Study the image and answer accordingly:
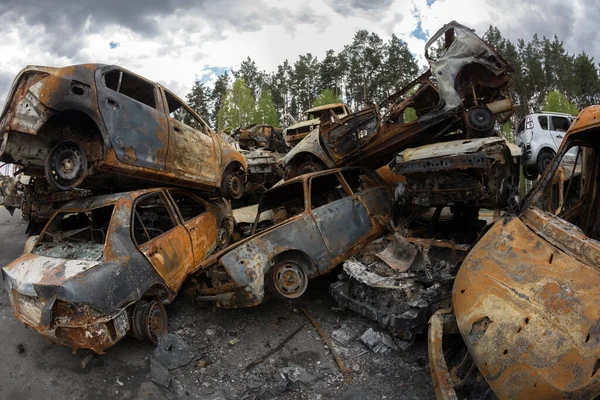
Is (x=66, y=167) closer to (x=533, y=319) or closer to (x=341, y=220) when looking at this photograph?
(x=341, y=220)

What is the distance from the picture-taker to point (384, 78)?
30.7 m

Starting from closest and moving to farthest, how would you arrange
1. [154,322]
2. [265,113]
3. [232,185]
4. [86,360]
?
[86,360] < [154,322] < [232,185] < [265,113]

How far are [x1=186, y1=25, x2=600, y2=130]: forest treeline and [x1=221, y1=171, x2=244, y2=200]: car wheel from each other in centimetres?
2213

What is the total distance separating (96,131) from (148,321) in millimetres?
2495

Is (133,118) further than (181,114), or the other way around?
(181,114)

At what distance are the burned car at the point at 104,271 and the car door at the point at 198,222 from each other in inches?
0.7

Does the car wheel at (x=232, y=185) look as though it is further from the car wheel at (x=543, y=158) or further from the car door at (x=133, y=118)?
the car wheel at (x=543, y=158)

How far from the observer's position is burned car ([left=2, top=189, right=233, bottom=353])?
3393 mm

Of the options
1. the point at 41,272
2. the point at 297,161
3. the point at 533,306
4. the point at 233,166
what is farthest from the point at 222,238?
the point at 533,306

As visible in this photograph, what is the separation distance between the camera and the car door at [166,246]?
4.16 meters

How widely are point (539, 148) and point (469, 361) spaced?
26.7 ft

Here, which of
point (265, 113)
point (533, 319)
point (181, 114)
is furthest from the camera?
point (265, 113)

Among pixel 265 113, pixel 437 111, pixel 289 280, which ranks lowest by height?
pixel 289 280

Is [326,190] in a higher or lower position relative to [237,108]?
lower
